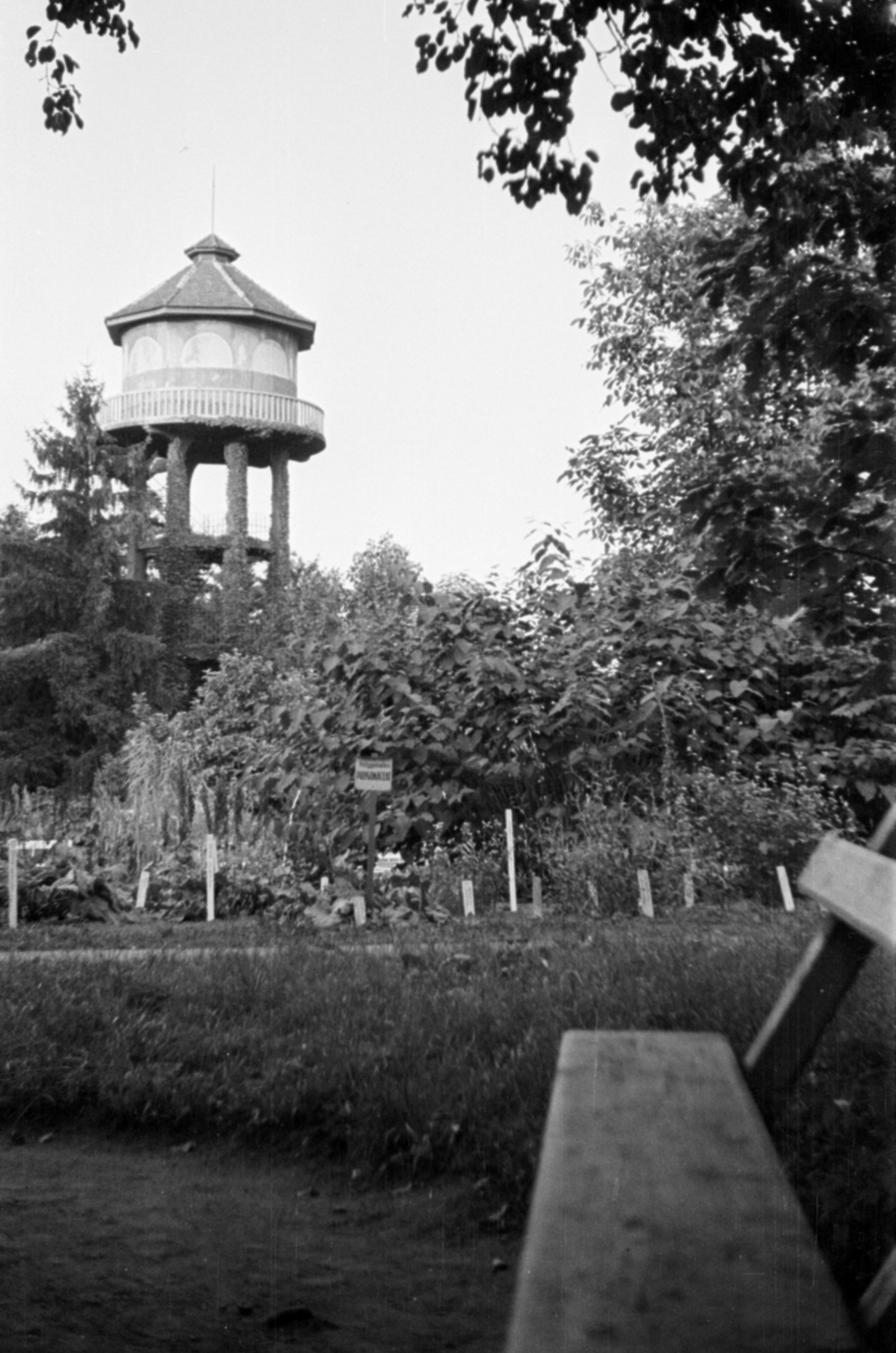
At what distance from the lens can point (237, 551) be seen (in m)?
33.0

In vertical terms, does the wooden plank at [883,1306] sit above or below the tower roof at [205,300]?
below

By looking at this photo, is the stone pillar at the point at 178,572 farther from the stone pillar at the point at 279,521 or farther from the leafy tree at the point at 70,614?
the stone pillar at the point at 279,521

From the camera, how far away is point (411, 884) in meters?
10.9

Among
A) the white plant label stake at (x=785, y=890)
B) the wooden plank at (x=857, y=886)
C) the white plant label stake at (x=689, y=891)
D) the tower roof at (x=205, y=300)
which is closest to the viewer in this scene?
the wooden plank at (x=857, y=886)

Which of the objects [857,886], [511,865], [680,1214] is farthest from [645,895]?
[680,1214]

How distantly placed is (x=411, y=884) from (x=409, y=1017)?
5.56 m

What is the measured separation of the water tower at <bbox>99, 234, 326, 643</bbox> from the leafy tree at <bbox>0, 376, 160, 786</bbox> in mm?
1182

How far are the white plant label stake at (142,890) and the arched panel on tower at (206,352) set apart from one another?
2158 cm

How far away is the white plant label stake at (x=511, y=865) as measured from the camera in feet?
34.0

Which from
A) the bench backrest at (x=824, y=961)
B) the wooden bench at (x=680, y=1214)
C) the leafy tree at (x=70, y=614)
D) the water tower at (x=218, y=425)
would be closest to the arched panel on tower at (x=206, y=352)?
the water tower at (x=218, y=425)

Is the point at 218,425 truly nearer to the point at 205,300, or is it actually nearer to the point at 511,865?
the point at 205,300

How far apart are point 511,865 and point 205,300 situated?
60.9ft

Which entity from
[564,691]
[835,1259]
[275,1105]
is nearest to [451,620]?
[564,691]

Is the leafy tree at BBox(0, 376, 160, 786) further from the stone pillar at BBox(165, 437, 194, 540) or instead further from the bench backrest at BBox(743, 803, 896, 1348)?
the bench backrest at BBox(743, 803, 896, 1348)
